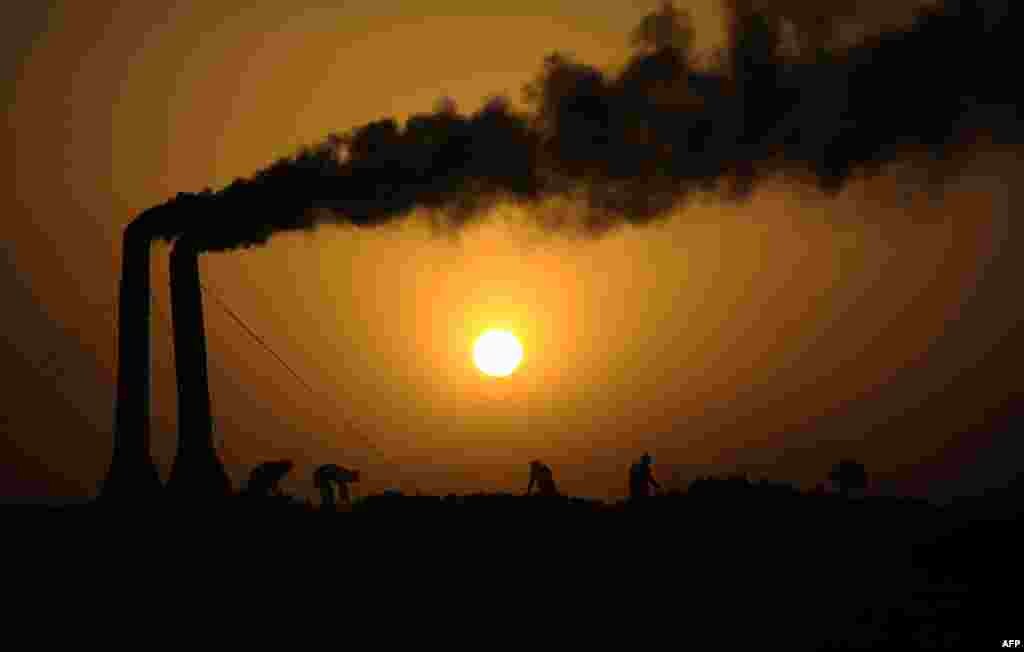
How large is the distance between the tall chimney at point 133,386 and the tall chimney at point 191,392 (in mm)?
876

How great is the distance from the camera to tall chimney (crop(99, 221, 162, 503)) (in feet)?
147

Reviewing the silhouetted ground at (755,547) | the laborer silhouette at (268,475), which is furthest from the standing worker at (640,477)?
the laborer silhouette at (268,475)

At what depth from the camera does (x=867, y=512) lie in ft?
125

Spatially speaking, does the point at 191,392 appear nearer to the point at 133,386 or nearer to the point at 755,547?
the point at 133,386

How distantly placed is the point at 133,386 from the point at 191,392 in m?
1.79

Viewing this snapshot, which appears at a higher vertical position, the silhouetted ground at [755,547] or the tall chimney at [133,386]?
the tall chimney at [133,386]

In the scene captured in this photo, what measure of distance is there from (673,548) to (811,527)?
14.6 ft

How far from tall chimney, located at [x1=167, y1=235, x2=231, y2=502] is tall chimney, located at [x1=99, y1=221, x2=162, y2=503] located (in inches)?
34.5

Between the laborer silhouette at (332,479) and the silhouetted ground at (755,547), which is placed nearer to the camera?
the silhouetted ground at (755,547)

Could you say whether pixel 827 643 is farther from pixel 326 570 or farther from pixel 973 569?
pixel 326 570

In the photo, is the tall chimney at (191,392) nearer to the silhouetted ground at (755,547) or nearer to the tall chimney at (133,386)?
the tall chimney at (133,386)

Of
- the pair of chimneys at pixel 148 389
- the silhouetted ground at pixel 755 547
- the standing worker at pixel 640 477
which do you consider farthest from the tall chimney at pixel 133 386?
the standing worker at pixel 640 477

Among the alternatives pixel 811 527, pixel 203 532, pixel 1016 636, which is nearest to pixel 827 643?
pixel 1016 636

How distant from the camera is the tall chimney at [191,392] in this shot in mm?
45500
